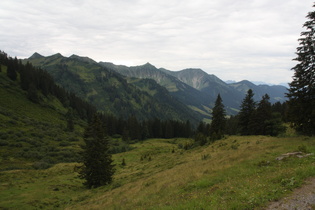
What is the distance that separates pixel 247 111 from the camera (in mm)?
52781

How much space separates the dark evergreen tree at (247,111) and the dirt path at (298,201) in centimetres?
4549

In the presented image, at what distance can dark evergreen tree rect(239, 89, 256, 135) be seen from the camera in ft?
171

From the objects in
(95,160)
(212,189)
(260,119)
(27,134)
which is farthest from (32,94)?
(212,189)

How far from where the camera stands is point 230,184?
1259 centimetres

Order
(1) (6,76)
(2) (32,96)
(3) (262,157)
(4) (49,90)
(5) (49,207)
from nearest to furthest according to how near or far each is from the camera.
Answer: (3) (262,157) < (5) (49,207) < (2) (32,96) < (1) (6,76) < (4) (49,90)

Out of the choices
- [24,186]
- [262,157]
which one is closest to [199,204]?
[262,157]

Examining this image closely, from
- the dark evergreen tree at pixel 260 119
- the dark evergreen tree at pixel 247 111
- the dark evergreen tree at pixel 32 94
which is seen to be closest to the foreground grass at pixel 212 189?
the dark evergreen tree at pixel 260 119

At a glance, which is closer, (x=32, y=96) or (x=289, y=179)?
(x=289, y=179)

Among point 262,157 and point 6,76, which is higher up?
point 6,76

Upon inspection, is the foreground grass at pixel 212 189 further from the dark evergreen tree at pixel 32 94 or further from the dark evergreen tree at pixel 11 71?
the dark evergreen tree at pixel 11 71

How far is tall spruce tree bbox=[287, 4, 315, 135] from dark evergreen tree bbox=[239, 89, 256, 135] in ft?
87.0

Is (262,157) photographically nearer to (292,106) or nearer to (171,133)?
(292,106)

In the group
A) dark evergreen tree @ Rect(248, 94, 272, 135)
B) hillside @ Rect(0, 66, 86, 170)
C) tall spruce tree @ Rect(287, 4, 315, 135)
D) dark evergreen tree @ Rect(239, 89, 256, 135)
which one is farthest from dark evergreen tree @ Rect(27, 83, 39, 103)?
tall spruce tree @ Rect(287, 4, 315, 135)

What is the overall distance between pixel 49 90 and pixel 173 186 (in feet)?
491
